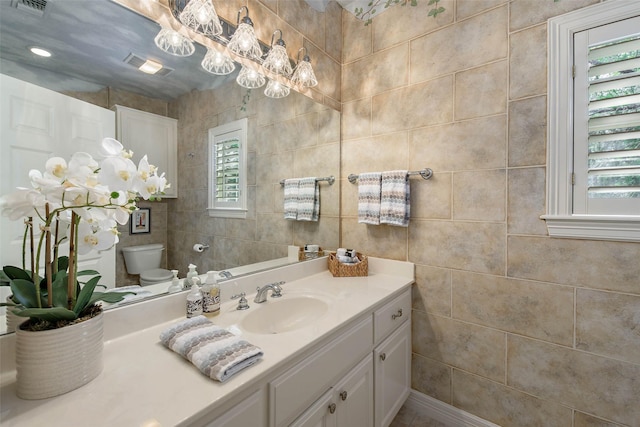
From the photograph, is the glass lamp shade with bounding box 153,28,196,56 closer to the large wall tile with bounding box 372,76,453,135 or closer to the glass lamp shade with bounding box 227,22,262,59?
the glass lamp shade with bounding box 227,22,262,59

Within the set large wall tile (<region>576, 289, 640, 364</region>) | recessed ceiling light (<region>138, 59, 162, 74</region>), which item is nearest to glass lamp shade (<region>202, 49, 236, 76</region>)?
recessed ceiling light (<region>138, 59, 162, 74</region>)

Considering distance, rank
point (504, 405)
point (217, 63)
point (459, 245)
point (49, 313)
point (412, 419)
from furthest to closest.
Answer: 1. point (412, 419)
2. point (459, 245)
3. point (504, 405)
4. point (217, 63)
5. point (49, 313)

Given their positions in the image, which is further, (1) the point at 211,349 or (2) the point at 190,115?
(2) the point at 190,115

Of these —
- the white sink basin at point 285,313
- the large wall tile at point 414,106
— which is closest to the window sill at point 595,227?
the large wall tile at point 414,106

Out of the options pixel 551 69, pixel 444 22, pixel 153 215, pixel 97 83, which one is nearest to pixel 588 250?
pixel 551 69

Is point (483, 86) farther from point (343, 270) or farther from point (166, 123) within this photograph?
point (166, 123)

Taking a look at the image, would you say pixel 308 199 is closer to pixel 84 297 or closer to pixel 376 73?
pixel 376 73

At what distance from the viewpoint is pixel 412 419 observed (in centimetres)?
157

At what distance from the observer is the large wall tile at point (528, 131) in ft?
4.03

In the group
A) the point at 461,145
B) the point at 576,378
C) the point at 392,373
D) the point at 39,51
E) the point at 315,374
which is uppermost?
the point at 39,51

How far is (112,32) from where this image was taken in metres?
0.92

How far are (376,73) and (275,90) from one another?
2.31ft

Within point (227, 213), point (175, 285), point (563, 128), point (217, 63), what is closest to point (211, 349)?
point (175, 285)

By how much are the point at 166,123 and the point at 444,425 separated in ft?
6.80
